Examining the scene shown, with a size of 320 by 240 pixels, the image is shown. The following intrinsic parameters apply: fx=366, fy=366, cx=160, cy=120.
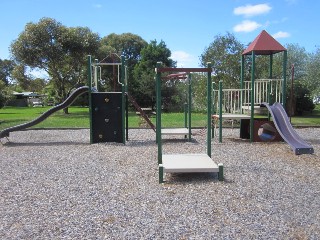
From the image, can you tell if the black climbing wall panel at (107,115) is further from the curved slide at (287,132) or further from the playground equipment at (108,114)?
the curved slide at (287,132)

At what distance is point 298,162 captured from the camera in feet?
24.3

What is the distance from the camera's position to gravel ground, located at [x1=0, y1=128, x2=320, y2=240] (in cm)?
371

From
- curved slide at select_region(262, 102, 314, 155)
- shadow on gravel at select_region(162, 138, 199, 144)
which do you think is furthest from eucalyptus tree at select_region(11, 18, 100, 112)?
curved slide at select_region(262, 102, 314, 155)

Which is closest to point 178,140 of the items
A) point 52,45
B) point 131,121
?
point 131,121

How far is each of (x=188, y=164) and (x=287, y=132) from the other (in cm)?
422

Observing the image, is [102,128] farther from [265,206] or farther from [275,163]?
[265,206]

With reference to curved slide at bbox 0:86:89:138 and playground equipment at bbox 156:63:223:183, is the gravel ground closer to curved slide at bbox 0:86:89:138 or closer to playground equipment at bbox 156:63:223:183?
playground equipment at bbox 156:63:223:183

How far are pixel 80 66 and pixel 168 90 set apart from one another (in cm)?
750

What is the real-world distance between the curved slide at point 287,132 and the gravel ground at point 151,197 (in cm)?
21

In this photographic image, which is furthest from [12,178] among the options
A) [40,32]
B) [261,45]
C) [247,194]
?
[40,32]

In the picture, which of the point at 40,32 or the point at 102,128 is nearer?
the point at 102,128

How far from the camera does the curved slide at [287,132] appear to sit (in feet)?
26.1

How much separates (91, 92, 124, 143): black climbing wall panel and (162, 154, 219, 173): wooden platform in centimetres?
363

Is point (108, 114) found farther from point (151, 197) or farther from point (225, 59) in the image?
point (225, 59)
